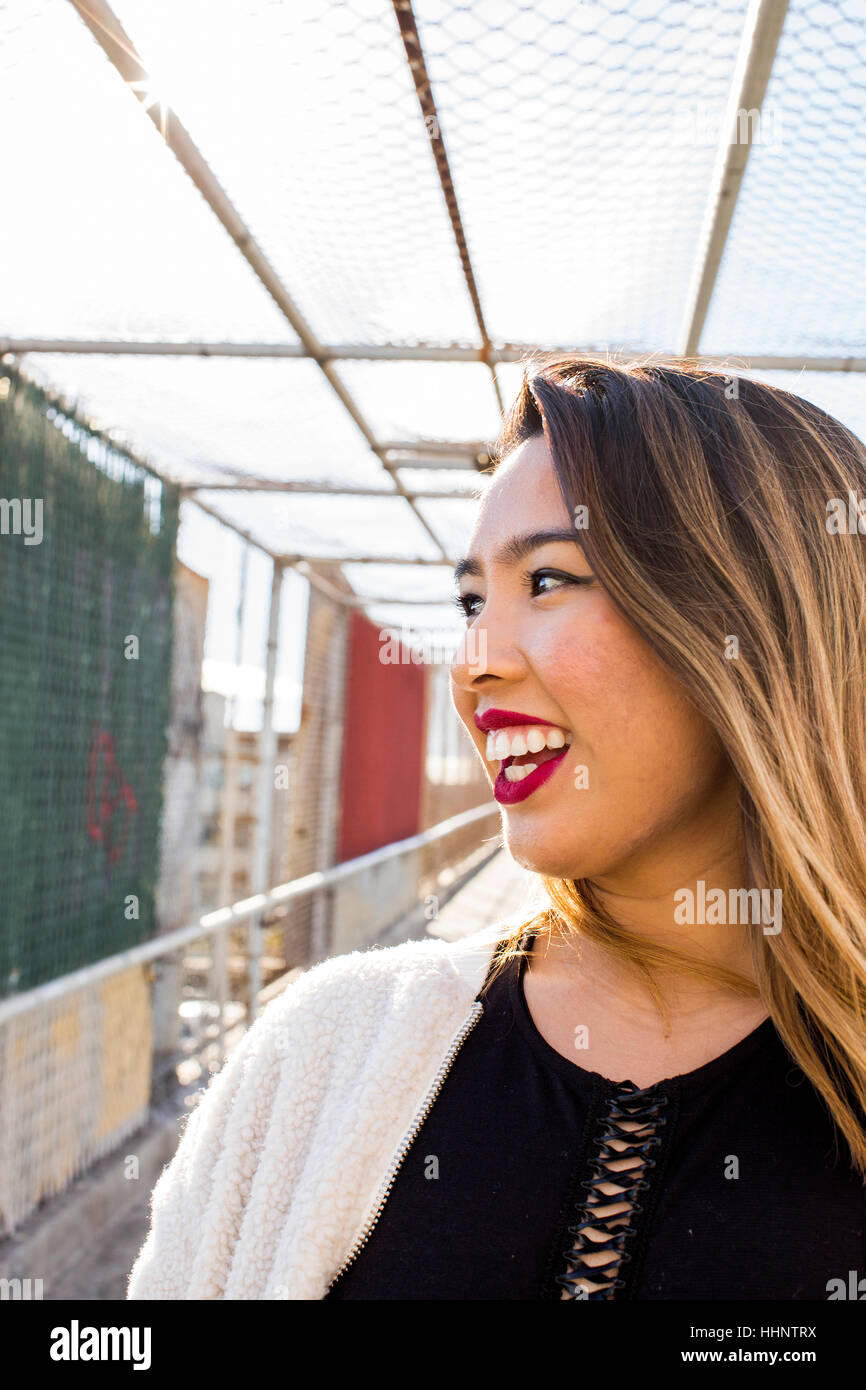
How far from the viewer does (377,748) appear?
30.1 feet

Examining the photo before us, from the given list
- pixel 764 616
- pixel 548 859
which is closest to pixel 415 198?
pixel 764 616

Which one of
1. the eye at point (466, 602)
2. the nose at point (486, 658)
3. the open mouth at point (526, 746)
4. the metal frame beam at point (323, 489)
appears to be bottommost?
the open mouth at point (526, 746)

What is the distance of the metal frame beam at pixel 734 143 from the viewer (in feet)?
5.92

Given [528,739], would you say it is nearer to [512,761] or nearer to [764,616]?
[512,761]

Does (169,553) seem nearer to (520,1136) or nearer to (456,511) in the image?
(456,511)

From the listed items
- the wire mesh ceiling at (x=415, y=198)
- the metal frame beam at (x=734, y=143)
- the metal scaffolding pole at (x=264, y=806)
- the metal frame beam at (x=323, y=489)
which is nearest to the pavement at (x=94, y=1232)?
the metal scaffolding pole at (x=264, y=806)

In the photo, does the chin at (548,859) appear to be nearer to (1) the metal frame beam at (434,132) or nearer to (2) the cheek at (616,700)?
(2) the cheek at (616,700)

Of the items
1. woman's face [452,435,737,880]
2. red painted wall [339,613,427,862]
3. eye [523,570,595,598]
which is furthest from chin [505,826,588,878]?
red painted wall [339,613,427,862]

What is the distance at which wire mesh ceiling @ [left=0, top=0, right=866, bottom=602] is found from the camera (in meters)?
1.88

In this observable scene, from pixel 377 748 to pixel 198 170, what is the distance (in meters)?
7.11

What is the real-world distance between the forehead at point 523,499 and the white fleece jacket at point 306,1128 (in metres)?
0.61
